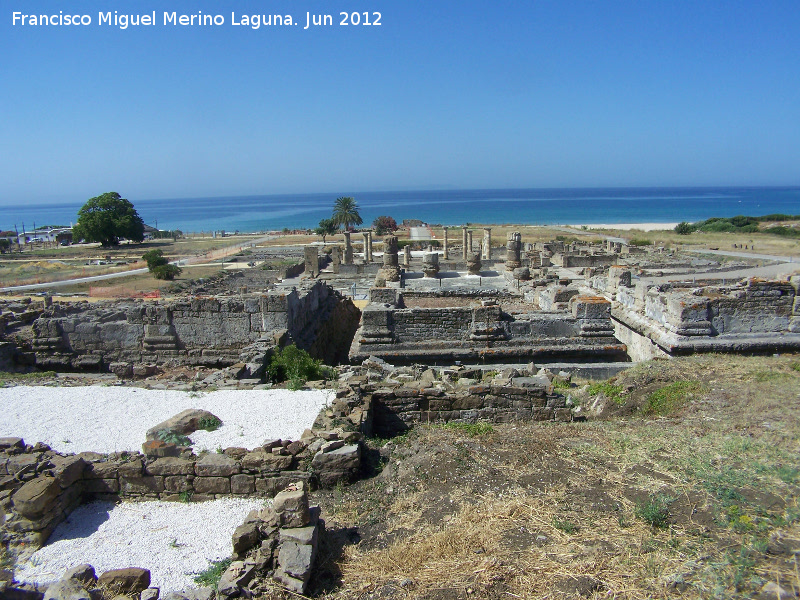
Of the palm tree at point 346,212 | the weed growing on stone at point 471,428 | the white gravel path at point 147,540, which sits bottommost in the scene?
the white gravel path at point 147,540

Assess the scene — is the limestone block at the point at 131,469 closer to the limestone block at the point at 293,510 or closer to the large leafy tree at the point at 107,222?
the limestone block at the point at 293,510

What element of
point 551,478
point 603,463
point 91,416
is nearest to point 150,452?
point 91,416

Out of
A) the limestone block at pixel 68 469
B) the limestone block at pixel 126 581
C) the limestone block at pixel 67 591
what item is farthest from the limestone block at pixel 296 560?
the limestone block at pixel 68 469

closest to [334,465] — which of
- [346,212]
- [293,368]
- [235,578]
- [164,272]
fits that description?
[235,578]

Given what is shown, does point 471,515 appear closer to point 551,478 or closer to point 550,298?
point 551,478

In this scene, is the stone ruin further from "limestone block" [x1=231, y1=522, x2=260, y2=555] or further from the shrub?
the shrub

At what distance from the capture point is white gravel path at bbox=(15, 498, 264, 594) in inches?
180

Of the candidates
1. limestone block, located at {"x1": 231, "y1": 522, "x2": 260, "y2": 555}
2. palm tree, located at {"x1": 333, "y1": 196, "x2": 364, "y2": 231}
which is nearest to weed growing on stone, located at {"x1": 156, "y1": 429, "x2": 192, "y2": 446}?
limestone block, located at {"x1": 231, "y1": 522, "x2": 260, "y2": 555}

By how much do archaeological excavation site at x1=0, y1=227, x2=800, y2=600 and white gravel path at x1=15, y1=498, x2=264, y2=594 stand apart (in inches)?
1.1

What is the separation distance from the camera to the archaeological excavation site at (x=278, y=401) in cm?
444

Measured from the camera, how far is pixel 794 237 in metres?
50.2

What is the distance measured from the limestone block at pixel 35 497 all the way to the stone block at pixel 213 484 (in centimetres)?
132

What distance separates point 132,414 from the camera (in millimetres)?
7289

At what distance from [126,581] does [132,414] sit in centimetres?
361
